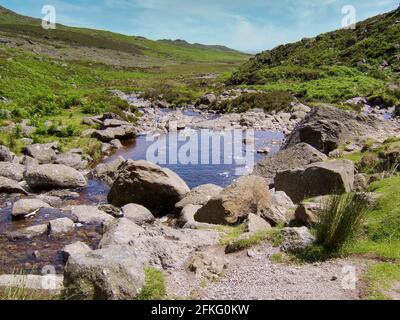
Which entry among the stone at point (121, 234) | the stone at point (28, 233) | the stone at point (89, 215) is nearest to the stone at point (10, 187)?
the stone at point (89, 215)

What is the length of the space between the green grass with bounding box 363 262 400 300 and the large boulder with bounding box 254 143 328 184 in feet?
35.1

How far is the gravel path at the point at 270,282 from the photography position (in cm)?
863

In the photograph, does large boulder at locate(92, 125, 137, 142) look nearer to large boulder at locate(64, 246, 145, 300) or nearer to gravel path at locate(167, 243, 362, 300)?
gravel path at locate(167, 243, 362, 300)

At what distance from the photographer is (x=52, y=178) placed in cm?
2009

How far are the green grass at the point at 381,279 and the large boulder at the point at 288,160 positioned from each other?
1071 cm

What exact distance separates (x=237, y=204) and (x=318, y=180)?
3.39 m

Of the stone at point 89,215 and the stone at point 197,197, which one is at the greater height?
the stone at point 197,197

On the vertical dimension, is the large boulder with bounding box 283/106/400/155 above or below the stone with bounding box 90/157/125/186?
above

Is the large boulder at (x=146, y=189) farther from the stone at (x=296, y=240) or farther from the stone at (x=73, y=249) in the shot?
the stone at (x=296, y=240)

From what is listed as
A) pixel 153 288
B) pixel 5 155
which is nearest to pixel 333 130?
pixel 5 155

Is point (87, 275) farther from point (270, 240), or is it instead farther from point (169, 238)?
point (270, 240)

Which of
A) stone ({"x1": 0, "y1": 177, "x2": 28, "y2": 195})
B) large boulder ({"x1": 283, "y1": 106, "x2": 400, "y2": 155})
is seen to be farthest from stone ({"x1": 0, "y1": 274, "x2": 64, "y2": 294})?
large boulder ({"x1": 283, "y1": 106, "x2": 400, "y2": 155})

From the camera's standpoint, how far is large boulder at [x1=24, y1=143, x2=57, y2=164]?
24094mm

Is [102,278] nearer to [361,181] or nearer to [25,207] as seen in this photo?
[25,207]
